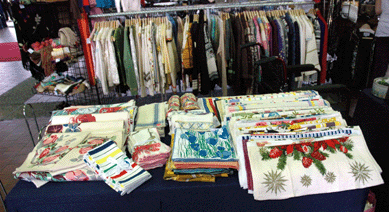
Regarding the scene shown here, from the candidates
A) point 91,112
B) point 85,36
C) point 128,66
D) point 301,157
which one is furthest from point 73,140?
point 85,36

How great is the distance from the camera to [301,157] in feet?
4.57

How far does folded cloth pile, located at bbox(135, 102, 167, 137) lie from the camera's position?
1895mm

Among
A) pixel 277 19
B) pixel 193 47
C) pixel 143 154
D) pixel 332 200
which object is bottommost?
pixel 332 200

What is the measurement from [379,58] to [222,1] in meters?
2.52

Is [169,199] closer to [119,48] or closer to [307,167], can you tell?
[307,167]

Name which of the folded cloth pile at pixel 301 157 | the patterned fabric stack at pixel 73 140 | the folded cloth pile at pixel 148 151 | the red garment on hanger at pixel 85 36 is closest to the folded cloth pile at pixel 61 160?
the patterned fabric stack at pixel 73 140

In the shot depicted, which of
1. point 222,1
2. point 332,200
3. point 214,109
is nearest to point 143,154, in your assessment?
point 214,109

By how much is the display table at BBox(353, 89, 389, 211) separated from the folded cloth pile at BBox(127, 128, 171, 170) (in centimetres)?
143

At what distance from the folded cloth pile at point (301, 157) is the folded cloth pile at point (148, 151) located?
44 cm

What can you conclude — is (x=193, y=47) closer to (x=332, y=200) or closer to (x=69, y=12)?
(x=69, y=12)

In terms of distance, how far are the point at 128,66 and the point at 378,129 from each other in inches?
113

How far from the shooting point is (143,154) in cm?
153

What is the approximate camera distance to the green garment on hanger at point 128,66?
3.40m

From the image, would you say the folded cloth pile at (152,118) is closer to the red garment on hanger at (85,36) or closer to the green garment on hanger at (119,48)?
the green garment on hanger at (119,48)
